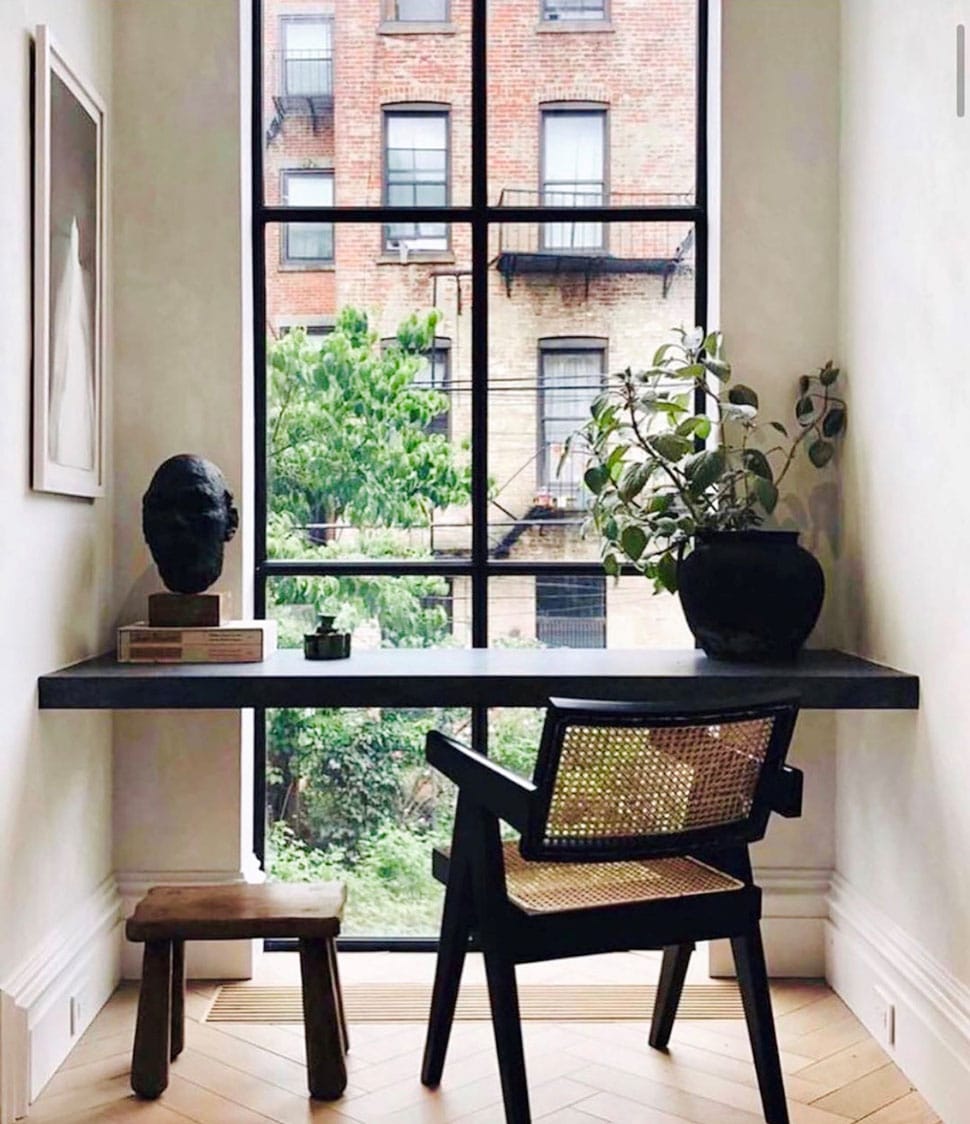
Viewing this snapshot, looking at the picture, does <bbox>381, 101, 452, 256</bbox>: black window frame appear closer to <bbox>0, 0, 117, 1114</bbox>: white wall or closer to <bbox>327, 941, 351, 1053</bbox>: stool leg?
<bbox>0, 0, 117, 1114</bbox>: white wall

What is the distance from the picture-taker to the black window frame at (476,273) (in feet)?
10.7

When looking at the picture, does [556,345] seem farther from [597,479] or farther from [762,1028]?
[762,1028]

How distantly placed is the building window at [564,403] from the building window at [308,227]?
2.13 ft

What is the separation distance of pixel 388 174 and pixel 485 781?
1832 millimetres

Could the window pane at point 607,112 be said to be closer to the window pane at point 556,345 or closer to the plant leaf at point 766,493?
the window pane at point 556,345

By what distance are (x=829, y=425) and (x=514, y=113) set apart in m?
1.19

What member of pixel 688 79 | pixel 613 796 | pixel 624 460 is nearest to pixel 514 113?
pixel 688 79

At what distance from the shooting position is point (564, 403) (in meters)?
3.29

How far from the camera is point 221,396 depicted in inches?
122

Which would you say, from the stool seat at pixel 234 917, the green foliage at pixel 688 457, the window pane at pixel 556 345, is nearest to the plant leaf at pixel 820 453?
the green foliage at pixel 688 457

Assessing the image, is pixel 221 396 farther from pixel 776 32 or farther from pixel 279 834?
pixel 776 32

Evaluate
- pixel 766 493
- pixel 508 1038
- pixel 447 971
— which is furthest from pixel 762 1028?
pixel 766 493

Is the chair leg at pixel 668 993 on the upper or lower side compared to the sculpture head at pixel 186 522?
lower

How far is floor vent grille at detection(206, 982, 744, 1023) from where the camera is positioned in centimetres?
286
